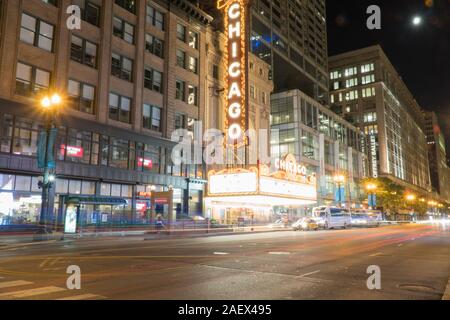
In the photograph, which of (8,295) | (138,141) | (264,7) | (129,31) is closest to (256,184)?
(138,141)

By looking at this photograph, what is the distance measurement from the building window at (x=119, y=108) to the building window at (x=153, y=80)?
3.46 m

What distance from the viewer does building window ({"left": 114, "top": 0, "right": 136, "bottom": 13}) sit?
39.3m

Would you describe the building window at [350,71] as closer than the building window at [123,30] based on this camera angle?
No

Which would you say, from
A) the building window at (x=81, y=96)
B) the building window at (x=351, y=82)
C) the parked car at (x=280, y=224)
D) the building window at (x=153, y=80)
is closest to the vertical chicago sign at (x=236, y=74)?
the building window at (x=153, y=80)

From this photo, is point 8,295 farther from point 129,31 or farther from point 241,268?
point 129,31

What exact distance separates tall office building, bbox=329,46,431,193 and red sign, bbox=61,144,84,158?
94540 mm

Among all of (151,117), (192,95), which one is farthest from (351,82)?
(151,117)

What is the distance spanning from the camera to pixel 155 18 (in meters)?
43.0

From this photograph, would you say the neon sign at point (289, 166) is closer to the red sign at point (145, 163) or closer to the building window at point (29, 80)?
the red sign at point (145, 163)

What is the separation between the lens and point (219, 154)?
49000 millimetres

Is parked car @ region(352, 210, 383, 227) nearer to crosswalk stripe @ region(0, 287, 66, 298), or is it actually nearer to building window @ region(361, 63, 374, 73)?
crosswalk stripe @ region(0, 287, 66, 298)

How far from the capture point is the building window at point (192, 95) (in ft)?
152
